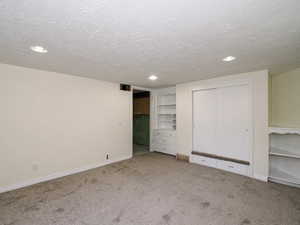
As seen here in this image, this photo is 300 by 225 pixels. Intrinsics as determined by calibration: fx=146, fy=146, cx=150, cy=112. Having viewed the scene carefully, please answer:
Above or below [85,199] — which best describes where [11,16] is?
above

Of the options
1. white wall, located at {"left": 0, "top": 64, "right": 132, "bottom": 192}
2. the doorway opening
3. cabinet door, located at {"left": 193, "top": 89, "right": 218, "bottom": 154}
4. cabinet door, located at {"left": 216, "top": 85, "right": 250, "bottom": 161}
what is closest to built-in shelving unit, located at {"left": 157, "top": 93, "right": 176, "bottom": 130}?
the doorway opening

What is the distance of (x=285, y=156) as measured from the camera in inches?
114

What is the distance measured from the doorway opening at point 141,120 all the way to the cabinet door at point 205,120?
208 cm

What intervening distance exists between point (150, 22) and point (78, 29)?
0.78m

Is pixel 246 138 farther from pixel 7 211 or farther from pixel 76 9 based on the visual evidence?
pixel 7 211

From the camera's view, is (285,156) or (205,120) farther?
(205,120)

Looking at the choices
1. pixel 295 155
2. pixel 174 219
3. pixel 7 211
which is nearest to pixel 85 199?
pixel 7 211

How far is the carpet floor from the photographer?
191 centimetres

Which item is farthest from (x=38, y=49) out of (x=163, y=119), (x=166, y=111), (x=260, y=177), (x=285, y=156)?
(x=285, y=156)

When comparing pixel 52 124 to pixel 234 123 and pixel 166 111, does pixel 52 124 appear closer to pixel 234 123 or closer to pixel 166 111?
pixel 166 111

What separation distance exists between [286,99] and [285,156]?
1.28 meters

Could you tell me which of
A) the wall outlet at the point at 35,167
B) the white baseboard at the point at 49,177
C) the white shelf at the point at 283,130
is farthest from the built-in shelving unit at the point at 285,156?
the wall outlet at the point at 35,167

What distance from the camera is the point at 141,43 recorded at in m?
1.86

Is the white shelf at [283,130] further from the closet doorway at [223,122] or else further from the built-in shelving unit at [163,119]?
the built-in shelving unit at [163,119]
